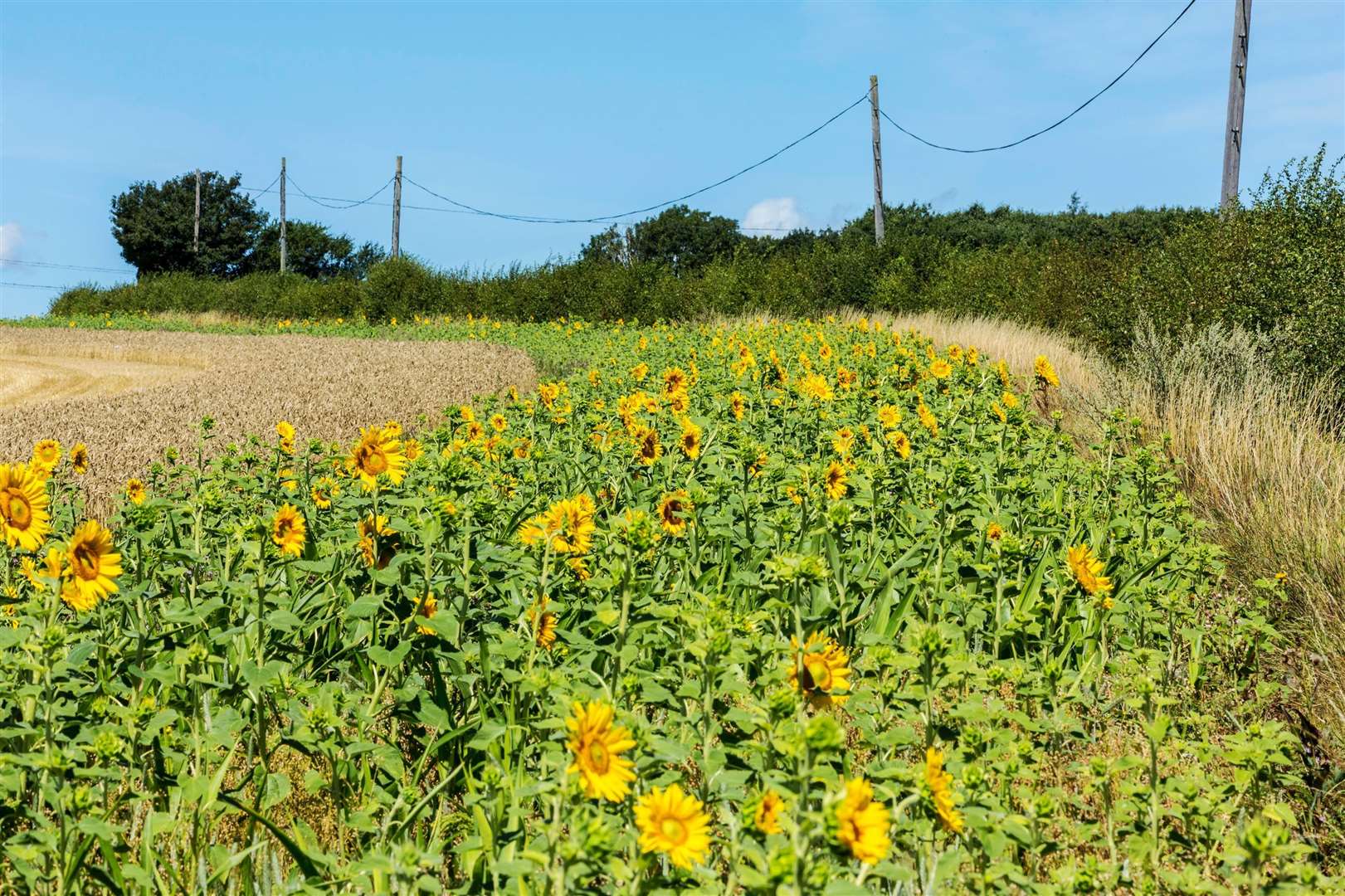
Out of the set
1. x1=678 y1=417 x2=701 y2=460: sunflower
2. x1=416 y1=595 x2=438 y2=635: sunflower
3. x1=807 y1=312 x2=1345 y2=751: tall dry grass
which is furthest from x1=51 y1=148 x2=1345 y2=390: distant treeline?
x1=416 y1=595 x2=438 y2=635: sunflower

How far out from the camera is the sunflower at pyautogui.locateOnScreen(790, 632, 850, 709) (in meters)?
2.16

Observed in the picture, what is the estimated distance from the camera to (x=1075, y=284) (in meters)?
19.6

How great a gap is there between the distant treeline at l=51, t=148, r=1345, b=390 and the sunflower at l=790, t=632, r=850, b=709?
35.0 ft

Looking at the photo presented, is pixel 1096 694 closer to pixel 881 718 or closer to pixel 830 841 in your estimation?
pixel 881 718

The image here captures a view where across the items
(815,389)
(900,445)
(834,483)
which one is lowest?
(834,483)

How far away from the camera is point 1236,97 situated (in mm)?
17562

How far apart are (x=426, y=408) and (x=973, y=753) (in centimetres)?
972

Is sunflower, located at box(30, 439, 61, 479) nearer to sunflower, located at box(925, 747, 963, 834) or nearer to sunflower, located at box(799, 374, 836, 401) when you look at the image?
sunflower, located at box(925, 747, 963, 834)

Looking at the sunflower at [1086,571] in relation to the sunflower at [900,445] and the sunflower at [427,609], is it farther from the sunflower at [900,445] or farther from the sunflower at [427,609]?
the sunflower at [427,609]

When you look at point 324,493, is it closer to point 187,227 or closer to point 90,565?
point 90,565

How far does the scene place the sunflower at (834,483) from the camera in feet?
13.6

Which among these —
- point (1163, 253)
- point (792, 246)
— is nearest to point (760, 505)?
point (1163, 253)

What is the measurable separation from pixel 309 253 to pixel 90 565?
66.6m

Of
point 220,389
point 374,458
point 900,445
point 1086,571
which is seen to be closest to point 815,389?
point 900,445
